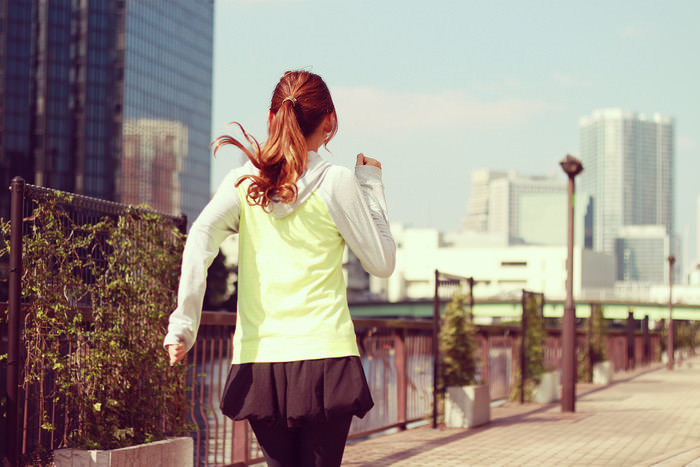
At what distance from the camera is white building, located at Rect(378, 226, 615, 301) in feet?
446

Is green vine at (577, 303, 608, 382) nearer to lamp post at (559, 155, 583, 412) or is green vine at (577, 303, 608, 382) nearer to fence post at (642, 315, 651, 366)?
lamp post at (559, 155, 583, 412)

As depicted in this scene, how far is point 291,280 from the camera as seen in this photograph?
8.34 feet

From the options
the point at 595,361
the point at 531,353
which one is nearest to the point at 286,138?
the point at 531,353

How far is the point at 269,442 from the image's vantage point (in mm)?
2584

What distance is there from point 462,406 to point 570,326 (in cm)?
390

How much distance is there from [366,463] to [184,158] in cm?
9532

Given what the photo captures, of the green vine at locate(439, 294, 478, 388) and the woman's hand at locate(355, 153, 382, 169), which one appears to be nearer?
the woman's hand at locate(355, 153, 382, 169)

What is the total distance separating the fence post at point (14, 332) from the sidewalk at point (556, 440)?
374 cm

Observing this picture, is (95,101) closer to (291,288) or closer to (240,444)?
(240,444)

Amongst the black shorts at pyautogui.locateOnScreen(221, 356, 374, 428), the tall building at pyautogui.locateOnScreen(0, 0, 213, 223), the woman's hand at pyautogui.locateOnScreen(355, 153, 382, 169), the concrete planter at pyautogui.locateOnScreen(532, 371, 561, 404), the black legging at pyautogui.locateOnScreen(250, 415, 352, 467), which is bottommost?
the concrete planter at pyautogui.locateOnScreen(532, 371, 561, 404)

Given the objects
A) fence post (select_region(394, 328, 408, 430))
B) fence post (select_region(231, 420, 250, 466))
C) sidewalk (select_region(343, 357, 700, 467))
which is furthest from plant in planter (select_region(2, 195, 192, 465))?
fence post (select_region(394, 328, 408, 430))

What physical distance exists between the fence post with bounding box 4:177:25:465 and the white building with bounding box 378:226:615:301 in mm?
129082

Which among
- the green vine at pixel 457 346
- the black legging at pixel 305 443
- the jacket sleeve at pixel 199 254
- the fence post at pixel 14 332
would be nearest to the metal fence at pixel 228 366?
the fence post at pixel 14 332

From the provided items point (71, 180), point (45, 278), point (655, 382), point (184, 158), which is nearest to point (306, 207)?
point (45, 278)
